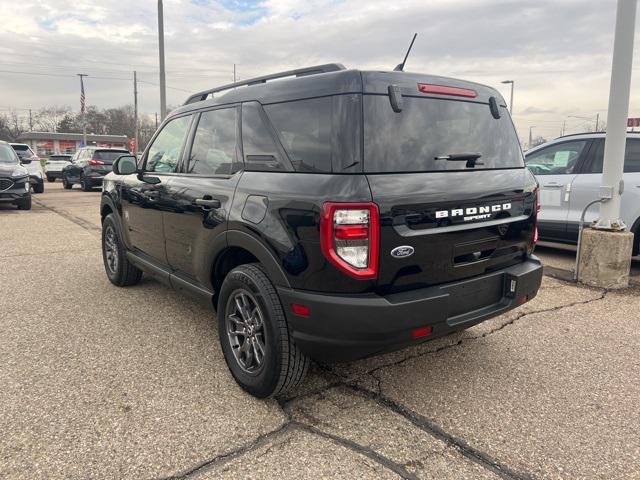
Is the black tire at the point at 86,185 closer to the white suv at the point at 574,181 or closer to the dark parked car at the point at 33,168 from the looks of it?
the dark parked car at the point at 33,168

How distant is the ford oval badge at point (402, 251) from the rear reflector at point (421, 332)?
40 centimetres

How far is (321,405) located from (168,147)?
2.56 m

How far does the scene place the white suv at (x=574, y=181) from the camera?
20.0 feet

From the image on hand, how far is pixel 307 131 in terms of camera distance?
272cm

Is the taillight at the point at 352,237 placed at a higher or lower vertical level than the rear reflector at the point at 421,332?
higher

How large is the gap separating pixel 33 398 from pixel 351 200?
225cm

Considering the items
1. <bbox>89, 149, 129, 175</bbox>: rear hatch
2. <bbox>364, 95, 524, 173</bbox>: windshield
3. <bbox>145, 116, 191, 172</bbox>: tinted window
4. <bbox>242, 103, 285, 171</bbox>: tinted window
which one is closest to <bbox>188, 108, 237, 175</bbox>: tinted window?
<bbox>242, 103, 285, 171</bbox>: tinted window

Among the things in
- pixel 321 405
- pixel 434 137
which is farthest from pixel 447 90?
pixel 321 405

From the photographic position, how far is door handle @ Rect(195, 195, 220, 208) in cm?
319

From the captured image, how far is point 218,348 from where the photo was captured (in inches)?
147

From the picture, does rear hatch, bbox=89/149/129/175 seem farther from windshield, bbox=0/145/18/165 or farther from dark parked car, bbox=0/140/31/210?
dark parked car, bbox=0/140/31/210

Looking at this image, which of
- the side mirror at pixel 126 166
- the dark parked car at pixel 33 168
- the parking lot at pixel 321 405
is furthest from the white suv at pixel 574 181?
the dark parked car at pixel 33 168

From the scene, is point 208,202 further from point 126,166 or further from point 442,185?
point 126,166

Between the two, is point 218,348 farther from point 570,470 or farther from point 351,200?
point 570,470
